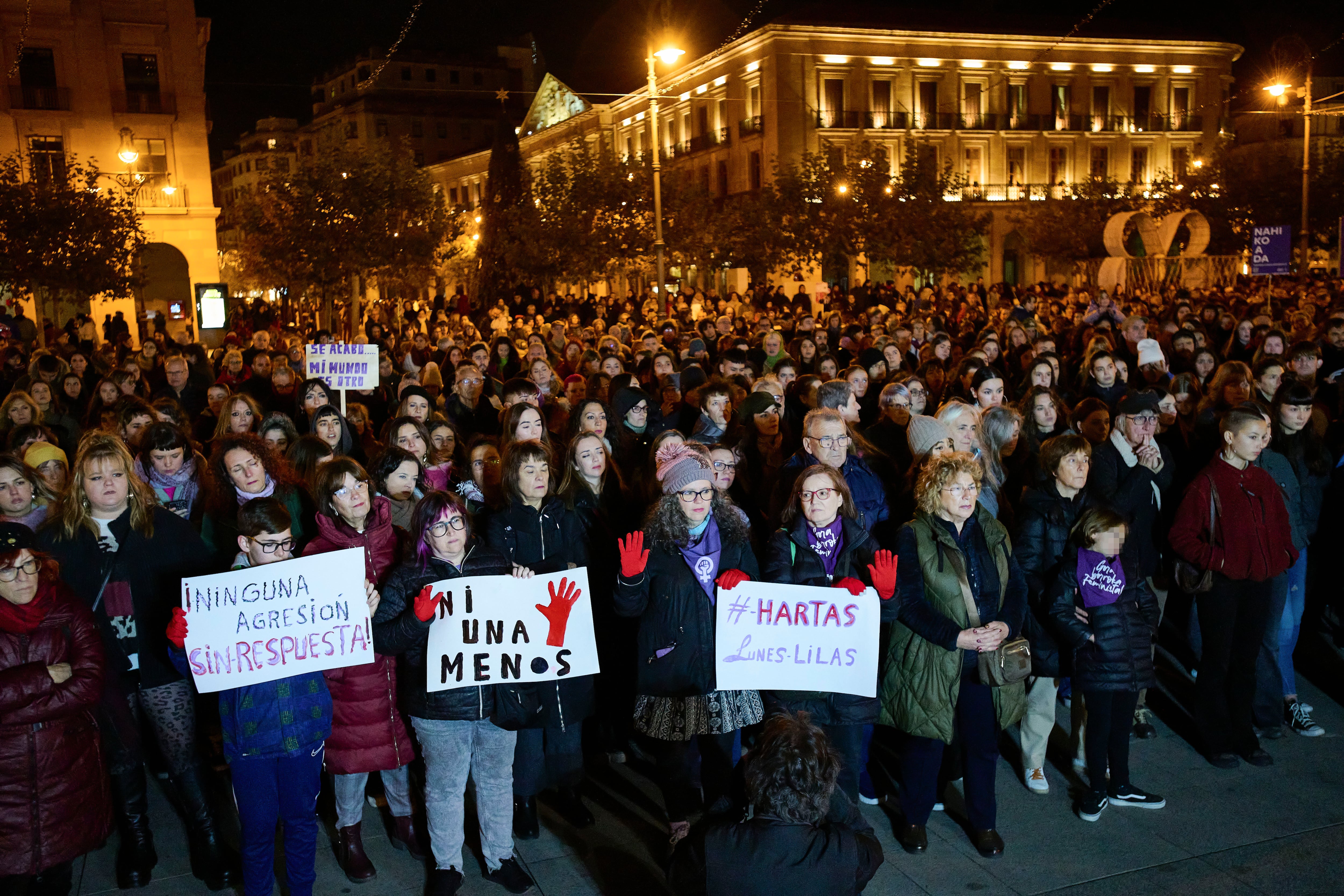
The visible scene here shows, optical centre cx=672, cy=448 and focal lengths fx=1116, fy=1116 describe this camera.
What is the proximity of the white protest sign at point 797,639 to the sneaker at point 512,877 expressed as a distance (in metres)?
1.17

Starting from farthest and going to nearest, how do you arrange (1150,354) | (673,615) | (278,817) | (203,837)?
(1150,354) → (203,837) → (673,615) → (278,817)

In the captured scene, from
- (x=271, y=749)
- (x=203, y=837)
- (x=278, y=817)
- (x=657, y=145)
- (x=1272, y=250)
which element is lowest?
(x=203, y=837)

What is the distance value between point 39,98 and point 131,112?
105 inches

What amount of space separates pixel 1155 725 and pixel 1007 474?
1.77 meters

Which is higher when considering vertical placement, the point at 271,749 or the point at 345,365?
the point at 345,365

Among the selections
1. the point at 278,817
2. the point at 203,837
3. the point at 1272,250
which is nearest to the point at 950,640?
the point at 278,817

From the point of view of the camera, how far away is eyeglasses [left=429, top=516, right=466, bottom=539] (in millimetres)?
4535

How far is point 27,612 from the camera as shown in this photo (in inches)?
165

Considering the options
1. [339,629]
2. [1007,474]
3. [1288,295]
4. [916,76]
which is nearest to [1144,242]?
[1288,295]

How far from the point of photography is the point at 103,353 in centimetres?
1437

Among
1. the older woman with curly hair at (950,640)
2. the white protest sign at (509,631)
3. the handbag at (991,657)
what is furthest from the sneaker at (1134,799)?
the white protest sign at (509,631)

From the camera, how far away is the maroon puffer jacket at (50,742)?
4156 mm

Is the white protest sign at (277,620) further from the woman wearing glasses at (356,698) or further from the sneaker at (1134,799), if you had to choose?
the sneaker at (1134,799)

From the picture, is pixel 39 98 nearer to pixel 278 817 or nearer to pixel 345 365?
pixel 345 365
